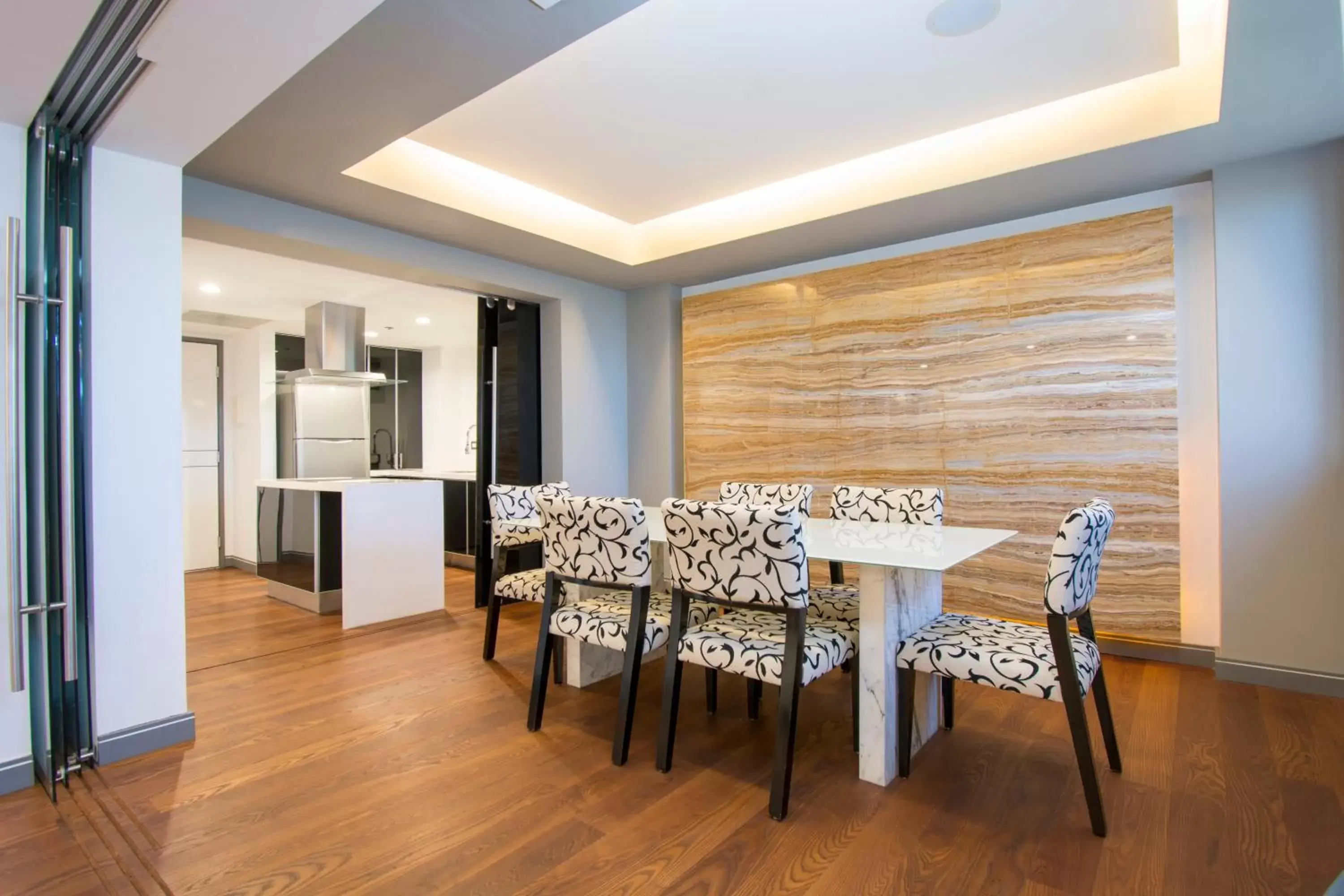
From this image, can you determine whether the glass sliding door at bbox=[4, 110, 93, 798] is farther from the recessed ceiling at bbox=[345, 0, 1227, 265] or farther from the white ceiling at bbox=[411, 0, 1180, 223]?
the white ceiling at bbox=[411, 0, 1180, 223]

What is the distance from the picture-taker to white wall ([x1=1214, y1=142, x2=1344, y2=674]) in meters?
2.95

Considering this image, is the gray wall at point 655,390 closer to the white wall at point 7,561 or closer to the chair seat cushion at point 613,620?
the chair seat cushion at point 613,620

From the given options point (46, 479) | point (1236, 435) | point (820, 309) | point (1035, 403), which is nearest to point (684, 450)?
point (820, 309)

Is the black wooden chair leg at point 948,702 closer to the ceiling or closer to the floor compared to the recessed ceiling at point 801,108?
closer to the floor

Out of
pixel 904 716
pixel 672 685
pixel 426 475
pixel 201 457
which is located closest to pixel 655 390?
pixel 426 475

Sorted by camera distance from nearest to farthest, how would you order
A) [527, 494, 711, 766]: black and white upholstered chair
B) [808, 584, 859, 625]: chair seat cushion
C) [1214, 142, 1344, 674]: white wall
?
Result: [527, 494, 711, 766]: black and white upholstered chair, [808, 584, 859, 625]: chair seat cushion, [1214, 142, 1344, 674]: white wall

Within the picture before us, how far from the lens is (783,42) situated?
2578 mm

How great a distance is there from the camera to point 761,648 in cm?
217

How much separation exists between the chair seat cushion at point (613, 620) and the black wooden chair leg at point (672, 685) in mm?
31

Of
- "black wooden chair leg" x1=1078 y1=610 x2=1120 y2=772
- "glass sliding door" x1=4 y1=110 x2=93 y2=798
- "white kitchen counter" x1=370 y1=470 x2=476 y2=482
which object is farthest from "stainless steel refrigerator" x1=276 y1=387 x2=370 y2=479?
"black wooden chair leg" x1=1078 y1=610 x2=1120 y2=772

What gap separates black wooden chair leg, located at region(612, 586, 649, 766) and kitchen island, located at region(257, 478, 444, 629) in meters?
2.48

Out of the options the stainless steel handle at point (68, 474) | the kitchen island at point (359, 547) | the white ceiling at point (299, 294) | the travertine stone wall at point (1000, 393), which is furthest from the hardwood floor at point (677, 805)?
the white ceiling at point (299, 294)

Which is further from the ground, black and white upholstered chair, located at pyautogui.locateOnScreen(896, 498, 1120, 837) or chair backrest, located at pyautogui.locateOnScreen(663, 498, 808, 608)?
chair backrest, located at pyautogui.locateOnScreen(663, 498, 808, 608)

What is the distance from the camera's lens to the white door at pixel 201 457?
6.32 metres
